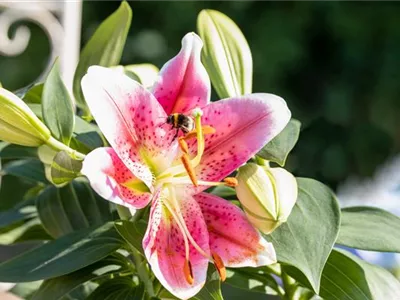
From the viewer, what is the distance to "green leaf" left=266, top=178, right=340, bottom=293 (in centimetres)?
39

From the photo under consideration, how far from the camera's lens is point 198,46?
413 millimetres

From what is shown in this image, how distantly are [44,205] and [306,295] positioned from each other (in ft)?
0.49

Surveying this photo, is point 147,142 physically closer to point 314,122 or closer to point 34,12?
point 34,12

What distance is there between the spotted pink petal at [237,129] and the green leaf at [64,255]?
0.06 m

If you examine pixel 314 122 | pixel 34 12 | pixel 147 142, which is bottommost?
pixel 314 122

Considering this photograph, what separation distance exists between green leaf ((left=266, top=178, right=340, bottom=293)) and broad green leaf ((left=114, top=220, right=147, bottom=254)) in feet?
0.19

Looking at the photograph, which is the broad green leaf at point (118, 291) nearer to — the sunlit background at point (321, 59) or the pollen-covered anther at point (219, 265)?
the pollen-covered anther at point (219, 265)

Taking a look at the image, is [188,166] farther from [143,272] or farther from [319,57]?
[319,57]

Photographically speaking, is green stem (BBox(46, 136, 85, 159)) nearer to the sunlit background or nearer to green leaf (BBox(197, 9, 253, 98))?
green leaf (BBox(197, 9, 253, 98))

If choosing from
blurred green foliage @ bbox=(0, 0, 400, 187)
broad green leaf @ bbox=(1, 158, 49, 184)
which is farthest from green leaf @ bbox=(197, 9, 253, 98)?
blurred green foliage @ bbox=(0, 0, 400, 187)

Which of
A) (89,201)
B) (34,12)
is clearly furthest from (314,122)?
(89,201)

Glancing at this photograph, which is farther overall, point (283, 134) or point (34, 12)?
point (34, 12)

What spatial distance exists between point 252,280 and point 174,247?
109 mm

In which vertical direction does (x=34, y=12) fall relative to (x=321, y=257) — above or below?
below
